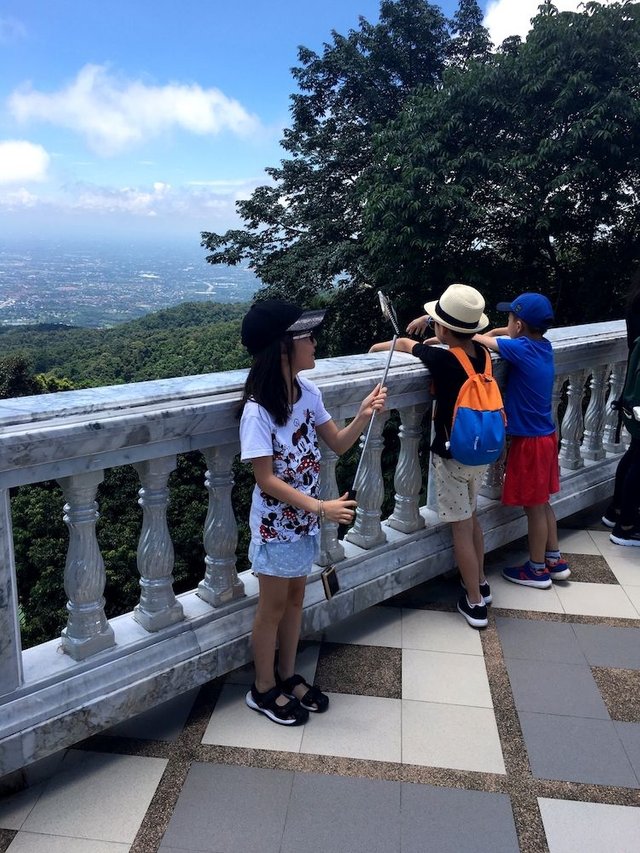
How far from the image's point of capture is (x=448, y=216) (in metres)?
15.1

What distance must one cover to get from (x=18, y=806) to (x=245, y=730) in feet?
2.29

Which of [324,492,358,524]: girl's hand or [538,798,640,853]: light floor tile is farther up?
[324,492,358,524]: girl's hand

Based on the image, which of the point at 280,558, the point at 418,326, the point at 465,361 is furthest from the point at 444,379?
the point at 280,558

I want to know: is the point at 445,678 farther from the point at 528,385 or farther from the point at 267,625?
the point at 528,385

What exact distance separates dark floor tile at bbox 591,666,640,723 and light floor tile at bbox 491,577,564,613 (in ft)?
1.57

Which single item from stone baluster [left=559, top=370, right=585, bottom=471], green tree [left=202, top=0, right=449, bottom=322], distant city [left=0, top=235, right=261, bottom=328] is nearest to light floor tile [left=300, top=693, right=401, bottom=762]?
stone baluster [left=559, top=370, right=585, bottom=471]

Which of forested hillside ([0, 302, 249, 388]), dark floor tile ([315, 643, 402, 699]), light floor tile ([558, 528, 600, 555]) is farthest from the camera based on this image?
forested hillside ([0, 302, 249, 388])

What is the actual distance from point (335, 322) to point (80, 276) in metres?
146

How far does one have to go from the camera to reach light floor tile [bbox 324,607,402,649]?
284 centimetres

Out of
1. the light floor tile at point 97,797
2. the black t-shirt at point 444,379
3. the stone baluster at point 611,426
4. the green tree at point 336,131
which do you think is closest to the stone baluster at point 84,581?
the light floor tile at point 97,797

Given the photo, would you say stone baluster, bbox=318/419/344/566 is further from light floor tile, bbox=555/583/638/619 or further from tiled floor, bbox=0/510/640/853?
light floor tile, bbox=555/583/638/619

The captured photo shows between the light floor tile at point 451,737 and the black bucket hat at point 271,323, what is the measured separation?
4.49ft

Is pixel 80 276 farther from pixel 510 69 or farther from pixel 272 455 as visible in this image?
pixel 272 455

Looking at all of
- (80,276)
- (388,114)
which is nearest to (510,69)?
(388,114)
